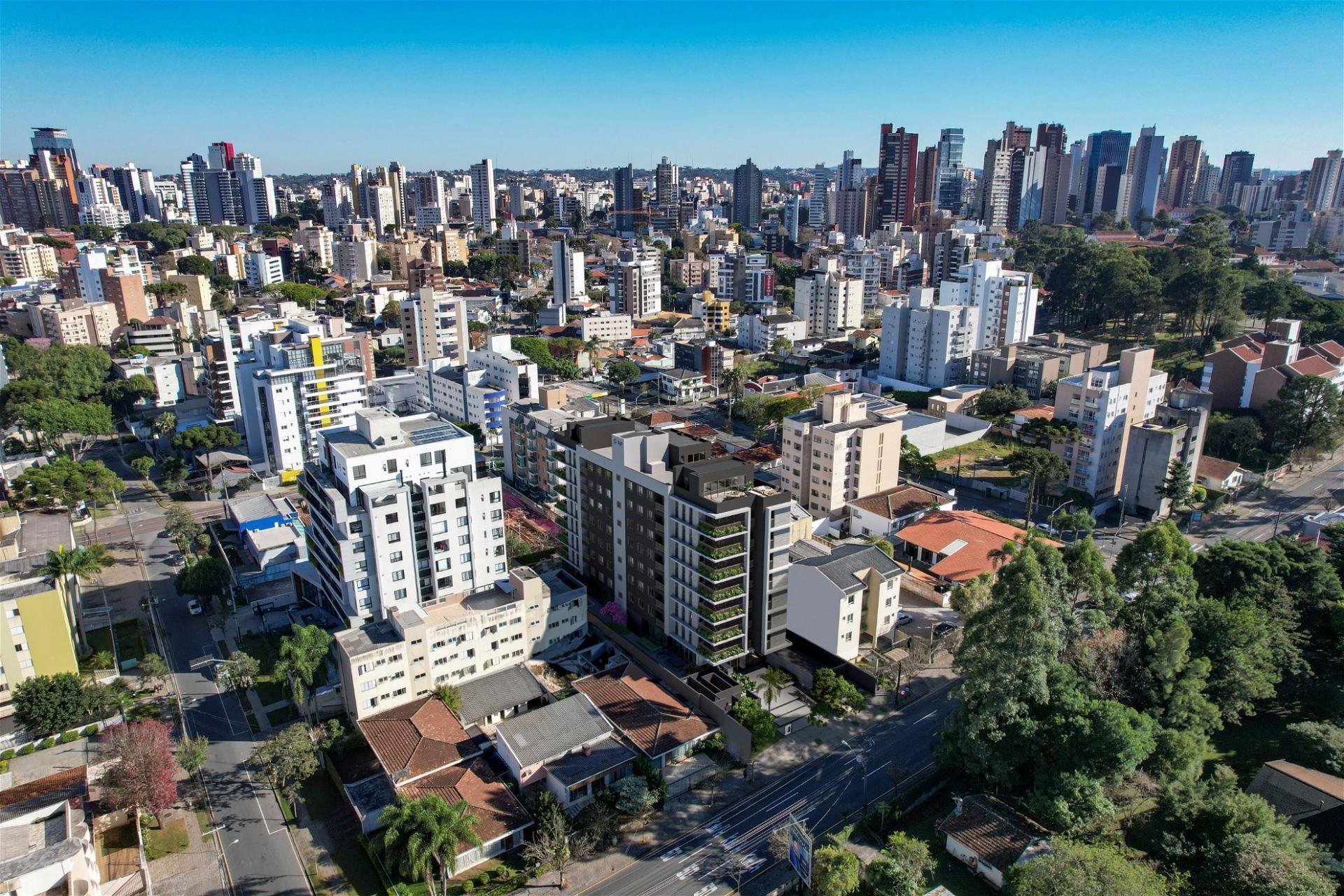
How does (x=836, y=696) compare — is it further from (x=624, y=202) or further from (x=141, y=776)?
(x=624, y=202)

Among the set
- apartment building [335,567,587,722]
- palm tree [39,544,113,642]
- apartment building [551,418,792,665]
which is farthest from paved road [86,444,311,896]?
apartment building [551,418,792,665]

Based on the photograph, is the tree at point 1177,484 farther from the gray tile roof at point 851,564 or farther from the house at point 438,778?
the house at point 438,778

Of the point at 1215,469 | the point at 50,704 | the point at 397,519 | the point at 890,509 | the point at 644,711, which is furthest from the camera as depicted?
the point at 1215,469

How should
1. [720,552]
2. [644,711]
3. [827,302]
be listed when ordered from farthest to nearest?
[827,302], [720,552], [644,711]

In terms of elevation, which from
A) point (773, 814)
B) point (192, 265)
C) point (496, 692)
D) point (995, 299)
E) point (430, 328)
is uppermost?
point (192, 265)

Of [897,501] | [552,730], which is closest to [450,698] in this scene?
[552,730]

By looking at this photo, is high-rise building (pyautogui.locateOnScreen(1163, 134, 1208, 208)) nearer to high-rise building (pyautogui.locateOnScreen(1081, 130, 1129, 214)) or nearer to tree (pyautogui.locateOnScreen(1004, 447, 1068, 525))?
high-rise building (pyautogui.locateOnScreen(1081, 130, 1129, 214))
